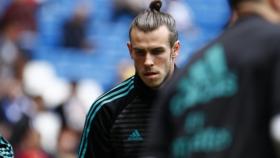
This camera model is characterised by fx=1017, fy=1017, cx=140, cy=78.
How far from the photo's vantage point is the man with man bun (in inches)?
250

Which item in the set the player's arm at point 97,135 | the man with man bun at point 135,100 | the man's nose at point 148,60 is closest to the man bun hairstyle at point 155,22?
the man with man bun at point 135,100

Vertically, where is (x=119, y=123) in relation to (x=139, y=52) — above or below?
below

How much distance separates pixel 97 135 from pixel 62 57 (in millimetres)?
9176

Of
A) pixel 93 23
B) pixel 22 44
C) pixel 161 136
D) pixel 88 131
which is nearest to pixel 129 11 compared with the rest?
pixel 93 23

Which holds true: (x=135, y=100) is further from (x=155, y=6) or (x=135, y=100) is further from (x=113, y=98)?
(x=155, y=6)

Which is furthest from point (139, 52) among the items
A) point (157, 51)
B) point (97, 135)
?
point (97, 135)

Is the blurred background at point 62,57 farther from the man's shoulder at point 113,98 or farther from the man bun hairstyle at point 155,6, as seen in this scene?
the man's shoulder at point 113,98

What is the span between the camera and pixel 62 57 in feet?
50.7

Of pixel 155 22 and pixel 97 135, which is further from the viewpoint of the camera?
pixel 155 22

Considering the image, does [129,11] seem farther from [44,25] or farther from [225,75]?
[225,75]

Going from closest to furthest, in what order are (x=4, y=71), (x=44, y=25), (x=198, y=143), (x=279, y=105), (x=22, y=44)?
(x=279, y=105), (x=198, y=143), (x=4, y=71), (x=22, y=44), (x=44, y=25)

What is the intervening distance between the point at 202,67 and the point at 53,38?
12.0 meters

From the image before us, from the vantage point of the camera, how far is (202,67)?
145 inches

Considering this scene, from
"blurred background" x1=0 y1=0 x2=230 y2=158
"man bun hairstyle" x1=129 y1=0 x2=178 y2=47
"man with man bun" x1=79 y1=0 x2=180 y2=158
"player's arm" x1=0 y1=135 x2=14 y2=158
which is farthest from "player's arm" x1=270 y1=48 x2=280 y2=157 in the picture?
"blurred background" x1=0 y1=0 x2=230 y2=158
